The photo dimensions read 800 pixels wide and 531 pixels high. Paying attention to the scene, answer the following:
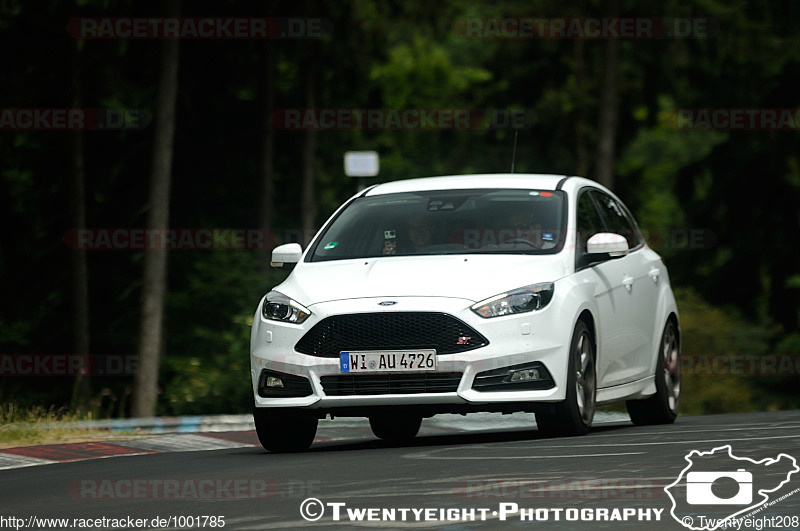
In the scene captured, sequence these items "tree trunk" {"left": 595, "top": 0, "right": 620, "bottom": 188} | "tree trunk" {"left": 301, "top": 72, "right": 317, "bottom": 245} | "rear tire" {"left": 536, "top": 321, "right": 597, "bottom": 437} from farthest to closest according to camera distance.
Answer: "tree trunk" {"left": 301, "top": 72, "right": 317, "bottom": 245}
"tree trunk" {"left": 595, "top": 0, "right": 620, "bottom": 188}
"rear tire" {"left": 536, "top": 321, "right": 597, "bottom": 437}

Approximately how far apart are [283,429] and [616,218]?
369 cm

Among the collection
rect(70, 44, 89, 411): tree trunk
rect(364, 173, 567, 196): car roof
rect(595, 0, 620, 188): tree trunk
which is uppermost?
rect(595, 0, 620, 188): tree trunk

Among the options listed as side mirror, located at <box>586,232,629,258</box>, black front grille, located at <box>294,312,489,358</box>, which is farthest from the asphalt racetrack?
side mirror, located at <box>586,232,629,258</box>

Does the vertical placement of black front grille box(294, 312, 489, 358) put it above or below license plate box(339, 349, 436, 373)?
above

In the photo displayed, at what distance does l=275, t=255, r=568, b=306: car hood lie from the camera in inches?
425

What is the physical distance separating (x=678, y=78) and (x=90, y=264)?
562 inches

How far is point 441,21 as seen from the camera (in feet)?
113

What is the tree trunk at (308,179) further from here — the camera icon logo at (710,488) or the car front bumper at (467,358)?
the camera icon logo at (710,488)

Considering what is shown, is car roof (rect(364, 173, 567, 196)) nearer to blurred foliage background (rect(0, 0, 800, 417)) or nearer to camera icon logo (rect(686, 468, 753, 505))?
camera icon logo (rect(686, 468, 753, 505))

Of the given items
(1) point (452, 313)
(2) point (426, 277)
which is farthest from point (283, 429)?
(1) point (452, 313)

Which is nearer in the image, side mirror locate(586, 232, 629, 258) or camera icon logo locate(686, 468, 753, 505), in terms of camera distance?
camera icon logo locate(686, 468, 753, 505)

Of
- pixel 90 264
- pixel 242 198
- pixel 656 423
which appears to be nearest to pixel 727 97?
pixel 242 198

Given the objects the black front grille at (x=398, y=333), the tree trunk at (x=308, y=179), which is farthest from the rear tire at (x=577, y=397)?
the tree trunk at (x=308, y=179)

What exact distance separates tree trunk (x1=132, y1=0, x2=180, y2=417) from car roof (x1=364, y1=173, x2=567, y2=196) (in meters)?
14.7
